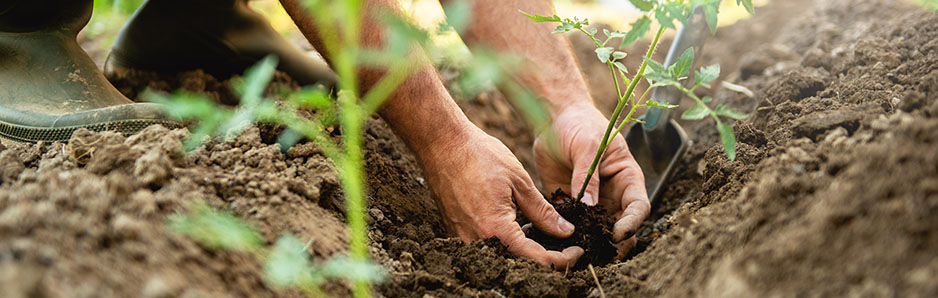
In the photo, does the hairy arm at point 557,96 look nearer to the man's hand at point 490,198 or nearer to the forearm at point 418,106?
the man's hand at point 490,198

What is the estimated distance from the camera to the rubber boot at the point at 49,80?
1578 mm

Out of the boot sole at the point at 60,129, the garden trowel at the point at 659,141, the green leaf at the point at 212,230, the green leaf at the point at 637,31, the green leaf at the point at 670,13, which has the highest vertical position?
the green leaf at the point at 670,13

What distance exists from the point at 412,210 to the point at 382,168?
0.64 feet

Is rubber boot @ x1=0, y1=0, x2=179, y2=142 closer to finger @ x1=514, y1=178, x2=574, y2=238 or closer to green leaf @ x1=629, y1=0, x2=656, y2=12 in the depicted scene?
finger @ x1=514, y1=178, x2=574, y2=238

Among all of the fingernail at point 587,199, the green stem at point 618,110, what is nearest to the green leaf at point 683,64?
the green stem at point 618,110

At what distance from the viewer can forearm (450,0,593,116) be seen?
205 centimetres

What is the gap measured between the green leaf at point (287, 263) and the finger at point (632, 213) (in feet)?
2.78

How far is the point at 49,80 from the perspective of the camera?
1.79 m

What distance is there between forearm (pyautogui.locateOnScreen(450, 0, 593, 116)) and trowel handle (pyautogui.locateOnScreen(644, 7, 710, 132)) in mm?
277

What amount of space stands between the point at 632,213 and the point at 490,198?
0.42 meters

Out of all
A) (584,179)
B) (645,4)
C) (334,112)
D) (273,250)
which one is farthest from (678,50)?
(273,250)

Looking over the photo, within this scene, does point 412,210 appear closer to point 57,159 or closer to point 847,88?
point 57,159


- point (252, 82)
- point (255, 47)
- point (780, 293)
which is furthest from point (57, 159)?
point (780, 293)

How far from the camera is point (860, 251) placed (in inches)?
31.0
